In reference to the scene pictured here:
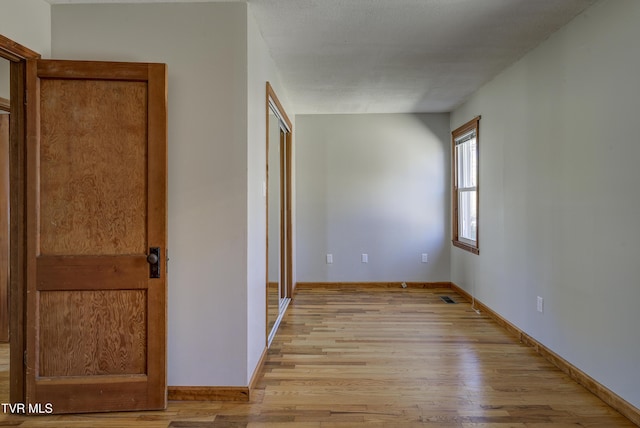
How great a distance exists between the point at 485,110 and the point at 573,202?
1881 millimetres

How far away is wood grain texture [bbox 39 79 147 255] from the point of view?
2.31 m

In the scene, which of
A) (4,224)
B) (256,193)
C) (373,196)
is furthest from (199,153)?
(373,196)

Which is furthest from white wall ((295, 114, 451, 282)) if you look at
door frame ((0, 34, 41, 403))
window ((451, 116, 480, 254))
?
door frame ((0, 34, 41, 403))

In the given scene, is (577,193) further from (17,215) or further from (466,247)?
(17,215)

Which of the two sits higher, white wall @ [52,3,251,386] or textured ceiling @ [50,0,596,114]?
textured ceiling @ [50,0,596,114]

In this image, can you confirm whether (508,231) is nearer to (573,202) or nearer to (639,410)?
(573,202)

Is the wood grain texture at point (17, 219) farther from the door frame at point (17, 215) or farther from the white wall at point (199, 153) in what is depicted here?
the white wall at point (199, 153)

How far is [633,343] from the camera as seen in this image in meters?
2.28

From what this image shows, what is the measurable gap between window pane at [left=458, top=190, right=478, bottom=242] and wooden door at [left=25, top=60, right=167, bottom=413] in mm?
3719

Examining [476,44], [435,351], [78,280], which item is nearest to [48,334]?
[78,280]

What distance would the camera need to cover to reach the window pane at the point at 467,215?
5.04 m

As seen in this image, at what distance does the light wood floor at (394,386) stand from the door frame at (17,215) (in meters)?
0.39

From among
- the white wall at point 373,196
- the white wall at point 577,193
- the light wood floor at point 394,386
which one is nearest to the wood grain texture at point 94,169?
the light wood floor at point 394,386

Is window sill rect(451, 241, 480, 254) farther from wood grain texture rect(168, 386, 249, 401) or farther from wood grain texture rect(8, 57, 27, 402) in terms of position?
wood grain texture rect(8, 57, 27, 402)
